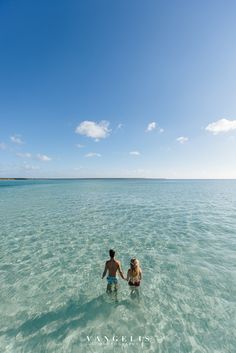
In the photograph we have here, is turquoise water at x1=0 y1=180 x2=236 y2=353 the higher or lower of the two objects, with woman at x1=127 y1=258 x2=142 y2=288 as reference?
lower

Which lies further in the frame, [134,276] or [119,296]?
[119,296]

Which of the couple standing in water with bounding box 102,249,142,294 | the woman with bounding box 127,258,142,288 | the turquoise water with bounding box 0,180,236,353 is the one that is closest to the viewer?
the turquoise water with bounding box 0,180,236,353

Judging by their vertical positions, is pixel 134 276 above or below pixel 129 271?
below

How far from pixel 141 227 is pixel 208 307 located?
33.7 feet

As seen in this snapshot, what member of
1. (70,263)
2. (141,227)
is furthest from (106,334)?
(141,227)

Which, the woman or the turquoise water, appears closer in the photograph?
the turquoise water

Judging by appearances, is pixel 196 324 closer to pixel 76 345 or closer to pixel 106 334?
pixel 106 334

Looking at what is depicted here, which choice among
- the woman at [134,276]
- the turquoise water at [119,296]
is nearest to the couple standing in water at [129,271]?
the woman at [134,276]

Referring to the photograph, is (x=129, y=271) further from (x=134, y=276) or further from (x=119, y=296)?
(x=119, y=296)

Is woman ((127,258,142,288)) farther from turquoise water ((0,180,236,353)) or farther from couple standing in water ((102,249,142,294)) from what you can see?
turquoise water ((0,180,236,353))

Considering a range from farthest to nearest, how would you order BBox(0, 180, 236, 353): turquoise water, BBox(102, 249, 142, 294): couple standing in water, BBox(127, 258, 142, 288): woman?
1. BBox(127, 258, 142, 288): woman
2. BBox(102, 249, 142, 294): couple standing in water
3. BBox(0, 180, 236, 353): turquoise water

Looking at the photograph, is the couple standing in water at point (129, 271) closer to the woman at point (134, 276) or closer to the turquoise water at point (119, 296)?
the woman at point (134, 276)

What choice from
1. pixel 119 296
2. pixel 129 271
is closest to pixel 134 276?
pixel 129 271

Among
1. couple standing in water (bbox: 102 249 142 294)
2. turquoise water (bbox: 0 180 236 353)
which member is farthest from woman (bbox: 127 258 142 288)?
turquoise water (bbox: 0 180 236 353)
